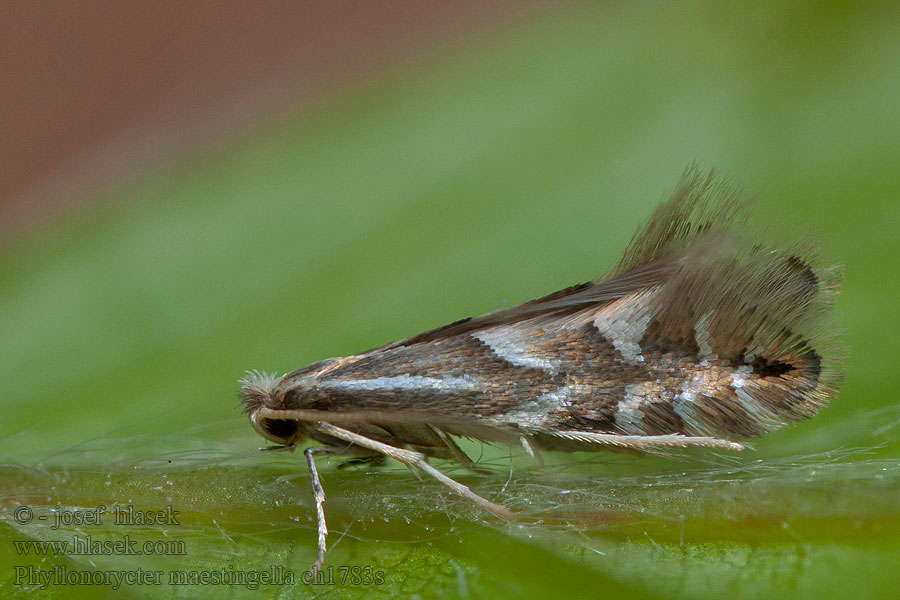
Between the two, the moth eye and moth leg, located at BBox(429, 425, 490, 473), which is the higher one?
the moth eye

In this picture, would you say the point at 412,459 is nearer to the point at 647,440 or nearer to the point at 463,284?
the point at 647,440

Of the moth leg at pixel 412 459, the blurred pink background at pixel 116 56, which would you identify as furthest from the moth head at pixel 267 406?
the blurred pink background at pixel 116 56

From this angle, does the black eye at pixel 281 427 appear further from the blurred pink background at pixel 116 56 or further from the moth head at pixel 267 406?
the blurred pink background at pixel 116 56

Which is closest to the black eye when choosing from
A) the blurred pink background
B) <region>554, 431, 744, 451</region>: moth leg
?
<region>554, 431, 744, 451</region>: moth leg

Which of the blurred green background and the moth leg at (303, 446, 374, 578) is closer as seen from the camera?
the blurred green background

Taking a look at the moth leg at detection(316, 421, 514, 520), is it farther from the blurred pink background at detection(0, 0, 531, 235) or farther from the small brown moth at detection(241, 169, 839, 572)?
the blurred pink background at detection(0, 0, 531, 235)

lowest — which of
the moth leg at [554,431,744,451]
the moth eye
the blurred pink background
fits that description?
the moth leg at [554,431,744,451]

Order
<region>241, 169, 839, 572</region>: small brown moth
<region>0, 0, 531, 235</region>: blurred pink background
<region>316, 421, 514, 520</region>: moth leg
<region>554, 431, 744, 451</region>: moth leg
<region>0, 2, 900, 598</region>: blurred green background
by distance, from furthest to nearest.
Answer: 1. <region>0, 0, 531, 235</region>: blurred pink background
2. <region>241, 169, 839, 572</region>: small brown moth
3. <region>554, 431, 744, 451</region>: moth leg
4. <region>316, 421, 514, 520</region>: moth leg
5. <region>0, 2, 900, 598</region>: blurred green background

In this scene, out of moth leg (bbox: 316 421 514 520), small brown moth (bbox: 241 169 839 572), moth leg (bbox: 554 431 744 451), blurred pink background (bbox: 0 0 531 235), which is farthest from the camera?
blurred pink background (bbox: 0 0 531 235)
